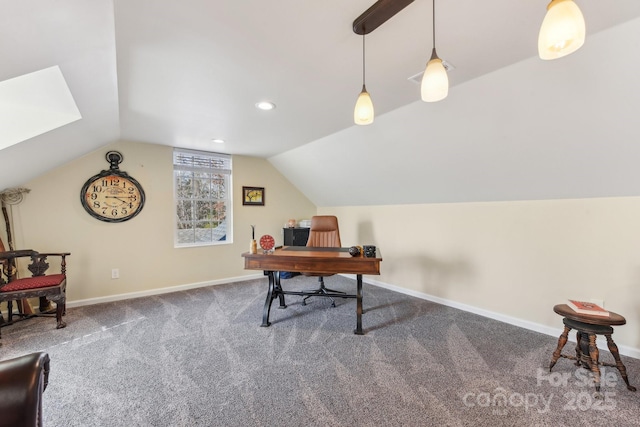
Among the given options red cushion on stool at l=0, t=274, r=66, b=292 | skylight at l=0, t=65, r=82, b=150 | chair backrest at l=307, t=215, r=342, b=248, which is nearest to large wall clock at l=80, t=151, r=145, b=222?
red cushion on stool at l=0, t=274, r=66, b=292

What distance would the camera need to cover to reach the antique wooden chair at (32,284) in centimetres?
256

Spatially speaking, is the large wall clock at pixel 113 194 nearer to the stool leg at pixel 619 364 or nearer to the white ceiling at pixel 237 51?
the white ceiling at pixel 237 51

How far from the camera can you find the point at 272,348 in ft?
7.68

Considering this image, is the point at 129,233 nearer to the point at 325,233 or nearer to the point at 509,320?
the point at 325,233

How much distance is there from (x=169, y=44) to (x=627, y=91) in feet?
9.46

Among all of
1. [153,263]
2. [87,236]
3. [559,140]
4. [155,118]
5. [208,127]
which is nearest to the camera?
[559,140]

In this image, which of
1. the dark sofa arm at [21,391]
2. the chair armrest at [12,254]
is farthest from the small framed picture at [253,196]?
the dark sofa arm at [21,391]

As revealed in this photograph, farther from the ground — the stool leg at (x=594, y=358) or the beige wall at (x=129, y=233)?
the beige wall at (x=129, y=233)

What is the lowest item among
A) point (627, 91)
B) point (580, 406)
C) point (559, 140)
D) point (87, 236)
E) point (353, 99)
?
point (580, 406)

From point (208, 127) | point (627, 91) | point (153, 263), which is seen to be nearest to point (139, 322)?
point (153, 263)

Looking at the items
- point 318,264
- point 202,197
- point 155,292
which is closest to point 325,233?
point 318,264

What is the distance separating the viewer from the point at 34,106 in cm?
224

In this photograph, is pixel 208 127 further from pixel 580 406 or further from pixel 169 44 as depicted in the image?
pixel 580 406

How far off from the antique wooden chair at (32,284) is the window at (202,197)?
1.47 m
